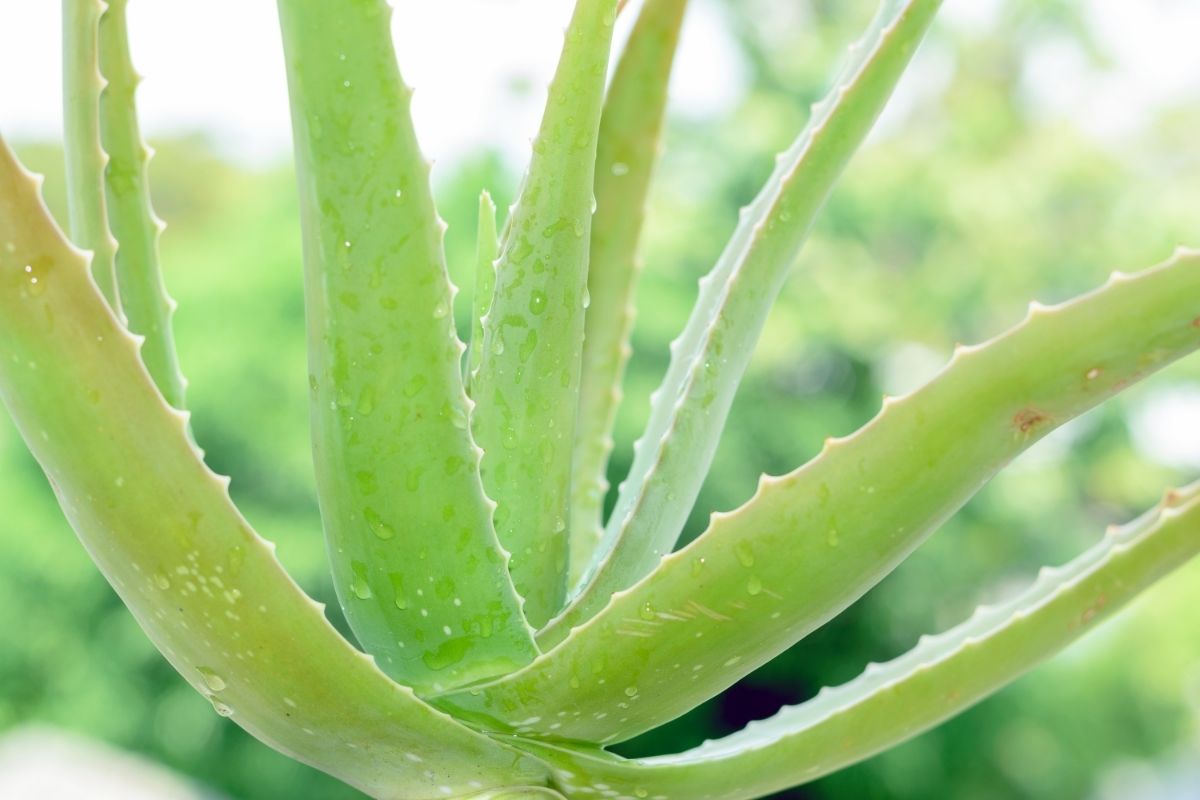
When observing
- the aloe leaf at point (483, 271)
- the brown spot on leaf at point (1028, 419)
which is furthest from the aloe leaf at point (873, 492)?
the aloe leaf at point (483, 271)

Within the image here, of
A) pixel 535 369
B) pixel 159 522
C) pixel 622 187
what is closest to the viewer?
pixel 159 522

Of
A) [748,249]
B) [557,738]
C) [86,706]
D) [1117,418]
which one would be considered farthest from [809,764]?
[1117,418]

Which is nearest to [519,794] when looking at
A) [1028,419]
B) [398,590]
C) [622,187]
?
[398,590]

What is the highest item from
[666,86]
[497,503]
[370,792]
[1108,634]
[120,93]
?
[1108,634]

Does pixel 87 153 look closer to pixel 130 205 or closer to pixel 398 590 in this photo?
pixel 130 205

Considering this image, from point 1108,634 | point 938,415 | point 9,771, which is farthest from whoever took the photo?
point 1108,634

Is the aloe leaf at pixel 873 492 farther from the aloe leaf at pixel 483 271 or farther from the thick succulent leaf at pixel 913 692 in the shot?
the aloe leaf at pixel 483 271

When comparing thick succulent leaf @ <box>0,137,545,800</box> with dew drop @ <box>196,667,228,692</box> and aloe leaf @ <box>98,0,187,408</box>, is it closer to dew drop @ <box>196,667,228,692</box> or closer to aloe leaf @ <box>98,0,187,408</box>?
dew drop @ <box>196,667,228,692</box>

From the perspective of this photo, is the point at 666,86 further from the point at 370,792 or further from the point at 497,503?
the point at 370,792
